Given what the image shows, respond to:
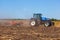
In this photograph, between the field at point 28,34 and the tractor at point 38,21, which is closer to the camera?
the field at point 28,34

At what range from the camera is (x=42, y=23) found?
91.5 feet

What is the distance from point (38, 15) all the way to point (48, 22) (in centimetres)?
165

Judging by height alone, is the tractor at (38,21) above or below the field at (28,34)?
above

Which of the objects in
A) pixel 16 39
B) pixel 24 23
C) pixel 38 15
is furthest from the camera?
pixel 24 23

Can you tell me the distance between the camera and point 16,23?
30172 millimetres

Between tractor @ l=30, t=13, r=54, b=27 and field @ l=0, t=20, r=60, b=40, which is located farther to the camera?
tractor @ l=30, t=13, r=54, b=27

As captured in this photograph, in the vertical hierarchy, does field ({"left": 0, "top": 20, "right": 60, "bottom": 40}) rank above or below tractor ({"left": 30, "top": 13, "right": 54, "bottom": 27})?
below

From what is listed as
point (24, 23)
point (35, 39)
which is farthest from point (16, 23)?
point (35, 39)

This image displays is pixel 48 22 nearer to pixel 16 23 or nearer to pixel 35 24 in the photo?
pixel 35 24

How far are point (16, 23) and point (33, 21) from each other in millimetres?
3556

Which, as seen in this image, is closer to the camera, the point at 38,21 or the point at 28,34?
the point at 28,34

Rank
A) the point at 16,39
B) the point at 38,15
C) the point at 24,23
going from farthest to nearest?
the point at 24,23 → the point at 38,15 → the point at 16,39

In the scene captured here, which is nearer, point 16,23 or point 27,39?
point 27,39

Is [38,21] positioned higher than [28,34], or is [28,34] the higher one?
[38,21]
